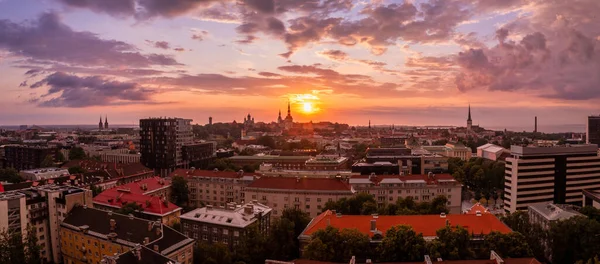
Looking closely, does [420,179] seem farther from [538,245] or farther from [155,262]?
[155,262]

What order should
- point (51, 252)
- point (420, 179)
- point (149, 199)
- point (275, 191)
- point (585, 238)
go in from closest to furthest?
point (585, 238) < point (51, 252) < point (149, 199) < point (275, 191) < point (420, 179)

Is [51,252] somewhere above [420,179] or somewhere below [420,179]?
below

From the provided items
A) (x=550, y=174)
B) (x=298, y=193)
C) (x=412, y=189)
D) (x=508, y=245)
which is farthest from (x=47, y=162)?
(x=550, y=174)

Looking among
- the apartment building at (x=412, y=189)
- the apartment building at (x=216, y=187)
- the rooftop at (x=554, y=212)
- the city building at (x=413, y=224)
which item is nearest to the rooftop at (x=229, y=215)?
the city building at (x=413, y=224)

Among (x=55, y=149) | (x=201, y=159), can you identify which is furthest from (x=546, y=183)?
(x=55, y=149)

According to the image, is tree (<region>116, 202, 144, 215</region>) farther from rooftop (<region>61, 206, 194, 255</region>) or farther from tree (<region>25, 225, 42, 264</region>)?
tree (<region>25, 225, 42, 264</region>)

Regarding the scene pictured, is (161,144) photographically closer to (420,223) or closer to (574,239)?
(420,223)
